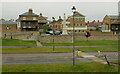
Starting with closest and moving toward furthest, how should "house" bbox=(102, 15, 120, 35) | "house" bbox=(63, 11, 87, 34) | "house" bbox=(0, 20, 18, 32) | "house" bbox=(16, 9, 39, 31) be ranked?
"house" bbox=(0, 20, 18, 32) < "house" bbox=(63, 11, 87, 34) < "house" bbox=(16, 9, 39, 31) < "house" bbox=(102, 15, 120, 35)

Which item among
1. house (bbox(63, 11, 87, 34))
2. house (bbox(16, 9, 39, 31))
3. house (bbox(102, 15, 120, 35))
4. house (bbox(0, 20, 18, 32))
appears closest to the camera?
house (bbox(0, 20, 18, 32))

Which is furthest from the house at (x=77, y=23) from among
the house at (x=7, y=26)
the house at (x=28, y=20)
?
the house at (x=7, y=26)

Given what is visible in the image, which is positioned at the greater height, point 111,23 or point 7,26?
point 111,23

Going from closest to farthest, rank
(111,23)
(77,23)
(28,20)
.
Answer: (77,23)
(28,20)
(111,23)

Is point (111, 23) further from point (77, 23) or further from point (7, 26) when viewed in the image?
point (7, 26)

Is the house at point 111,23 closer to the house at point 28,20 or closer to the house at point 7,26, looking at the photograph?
the house at point 28,20

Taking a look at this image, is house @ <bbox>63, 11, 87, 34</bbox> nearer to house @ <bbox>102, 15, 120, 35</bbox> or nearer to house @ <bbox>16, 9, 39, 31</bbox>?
house @ <bbox>102, 15, 120, 35</bbox>

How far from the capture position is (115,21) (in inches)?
2483

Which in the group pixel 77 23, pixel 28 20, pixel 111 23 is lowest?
pixel 77 23

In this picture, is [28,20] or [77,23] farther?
[28,20]

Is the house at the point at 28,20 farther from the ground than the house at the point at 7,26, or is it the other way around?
the house at the point at 28,20

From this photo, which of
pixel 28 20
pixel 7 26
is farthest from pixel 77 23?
pixel 7 26

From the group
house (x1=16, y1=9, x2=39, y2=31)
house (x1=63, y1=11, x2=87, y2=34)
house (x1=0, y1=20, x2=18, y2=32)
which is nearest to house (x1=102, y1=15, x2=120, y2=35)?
house (x1=63, y1=11, x2=87, y2=34)

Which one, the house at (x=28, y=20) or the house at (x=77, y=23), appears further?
the house at (x=28, y=20)
